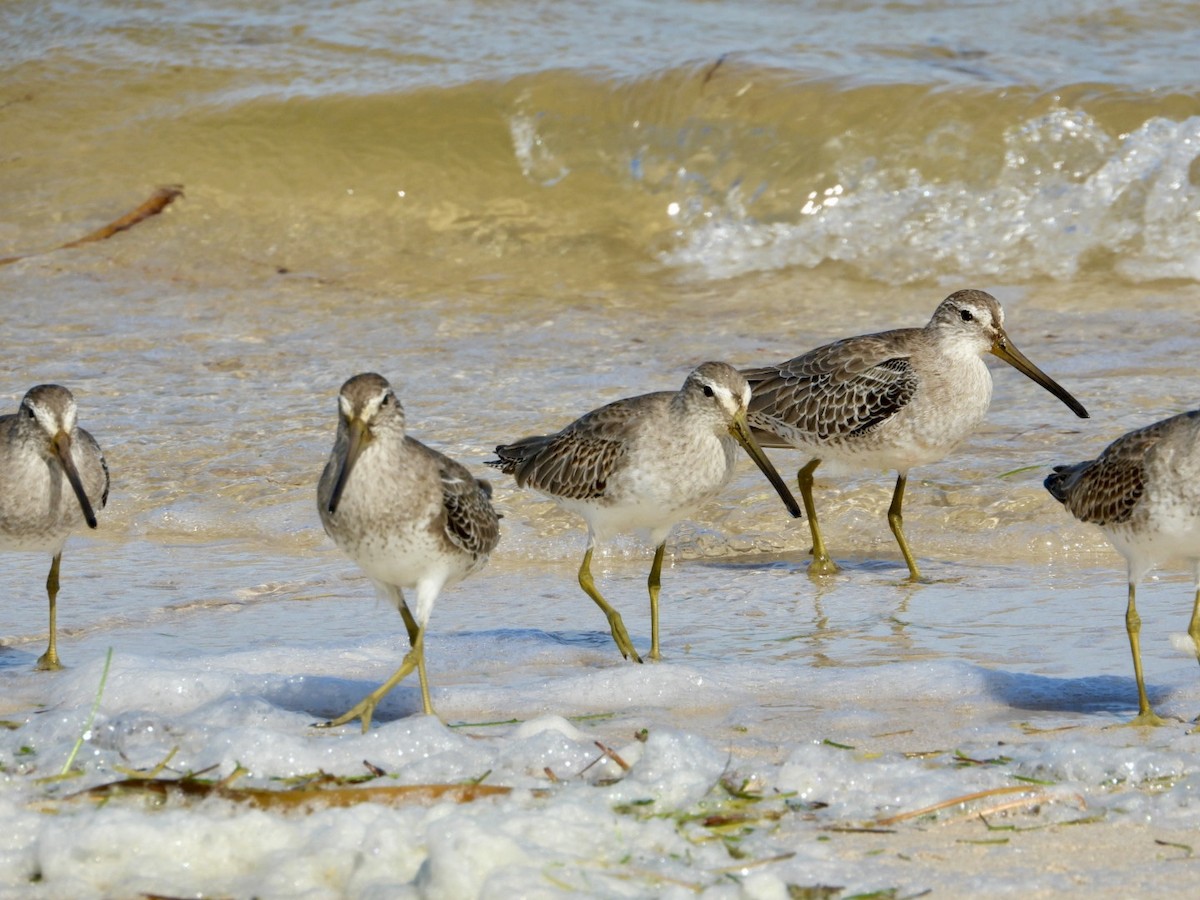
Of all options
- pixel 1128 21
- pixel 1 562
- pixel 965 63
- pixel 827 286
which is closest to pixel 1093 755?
pixel 1 562

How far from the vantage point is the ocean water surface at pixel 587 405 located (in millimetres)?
4531

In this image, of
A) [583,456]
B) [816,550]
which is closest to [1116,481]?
[583,456]

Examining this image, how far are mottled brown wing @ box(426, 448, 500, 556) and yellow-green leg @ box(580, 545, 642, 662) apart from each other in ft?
2.25

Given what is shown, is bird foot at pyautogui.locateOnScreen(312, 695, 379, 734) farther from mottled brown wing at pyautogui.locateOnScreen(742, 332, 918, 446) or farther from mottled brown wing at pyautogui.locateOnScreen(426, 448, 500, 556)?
mottled brown wing at pyautogui.locateOnScreen(742, 332, 918, 446)

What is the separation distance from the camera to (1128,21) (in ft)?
56.2

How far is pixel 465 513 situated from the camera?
6074 millimetres

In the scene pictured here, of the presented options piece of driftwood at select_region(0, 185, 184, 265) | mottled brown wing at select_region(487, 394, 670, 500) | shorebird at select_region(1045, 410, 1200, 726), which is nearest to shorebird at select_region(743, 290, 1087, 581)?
mottled brown wing at select_region(487, 394, 670, 500)

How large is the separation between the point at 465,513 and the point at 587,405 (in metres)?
4.33

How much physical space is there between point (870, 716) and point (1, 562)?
4428 mm

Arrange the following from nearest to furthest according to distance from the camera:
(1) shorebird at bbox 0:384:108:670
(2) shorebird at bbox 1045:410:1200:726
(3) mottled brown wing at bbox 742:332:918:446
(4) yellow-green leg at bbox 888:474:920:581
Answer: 1. (2) shorebird at bbox 1045:410:1200:726
2. (1) shorebird at bbox 0:384:108:670
3. (4) yellow-green leg at bbox 888:474:920:581
4. (3) mottled brown wing at bbox 742:332:918:446

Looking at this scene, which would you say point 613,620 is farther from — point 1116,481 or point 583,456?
point 1116,481

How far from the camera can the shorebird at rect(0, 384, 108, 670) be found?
6.65m

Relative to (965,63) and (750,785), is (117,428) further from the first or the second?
(965,63)

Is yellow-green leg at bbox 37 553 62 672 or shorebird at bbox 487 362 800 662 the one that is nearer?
yellow-green leg at bbox 37 553 62 672
